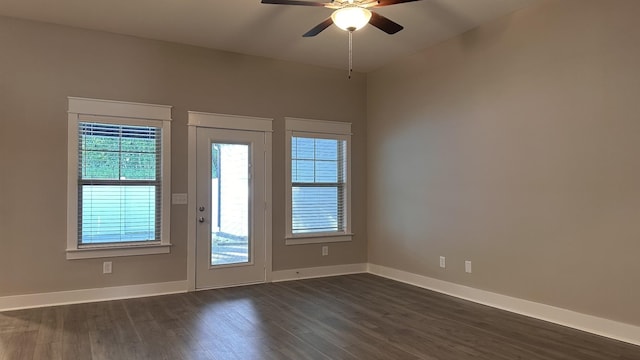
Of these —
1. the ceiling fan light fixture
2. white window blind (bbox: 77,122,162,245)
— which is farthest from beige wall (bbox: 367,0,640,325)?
white window blind (bbox: 77,122,162,245)

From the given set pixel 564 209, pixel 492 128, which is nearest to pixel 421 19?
pixel 492 128

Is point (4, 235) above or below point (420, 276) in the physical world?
above

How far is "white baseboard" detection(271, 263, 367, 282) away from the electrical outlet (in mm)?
1965

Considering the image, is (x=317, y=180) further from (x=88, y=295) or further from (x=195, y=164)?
(x=88, y=295)

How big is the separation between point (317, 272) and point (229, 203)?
5.32 feet

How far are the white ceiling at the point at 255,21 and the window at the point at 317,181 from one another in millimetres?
1159

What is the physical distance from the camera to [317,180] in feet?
20.4

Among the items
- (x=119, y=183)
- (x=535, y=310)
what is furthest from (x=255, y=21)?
(x=535, y=310)

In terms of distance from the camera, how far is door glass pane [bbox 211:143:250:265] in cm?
543

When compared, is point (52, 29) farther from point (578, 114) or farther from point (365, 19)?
point (578, 114)

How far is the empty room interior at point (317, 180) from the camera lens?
3564 mm

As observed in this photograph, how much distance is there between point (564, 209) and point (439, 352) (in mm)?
1813

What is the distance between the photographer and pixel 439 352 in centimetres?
323

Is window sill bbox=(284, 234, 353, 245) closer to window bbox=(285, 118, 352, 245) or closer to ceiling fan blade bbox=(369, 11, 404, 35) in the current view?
window bbox=(285, 118, 352, 245)
